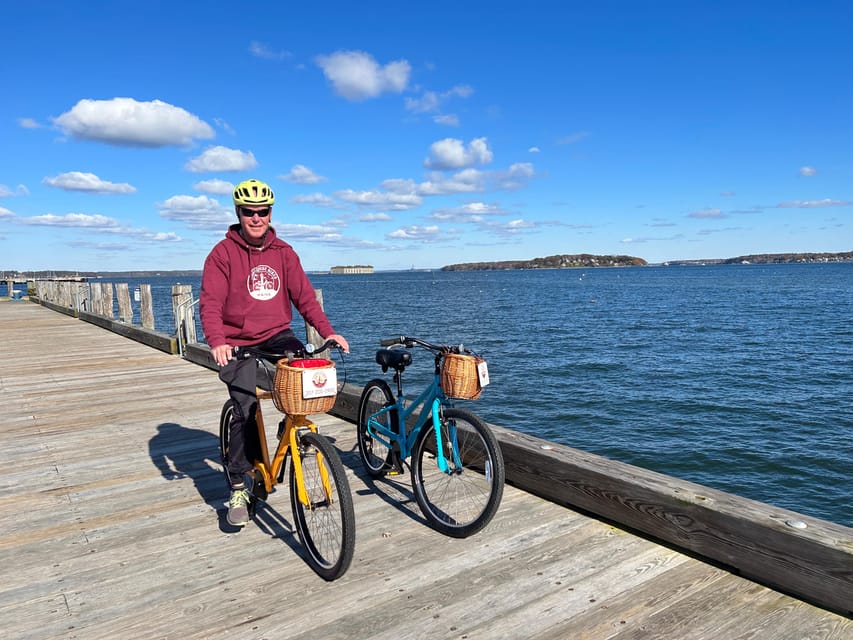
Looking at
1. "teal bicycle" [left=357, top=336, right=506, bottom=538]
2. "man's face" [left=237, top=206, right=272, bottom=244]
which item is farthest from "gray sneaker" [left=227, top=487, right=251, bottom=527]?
"man's face" [left=237, top=206, right=272, bottom=244]

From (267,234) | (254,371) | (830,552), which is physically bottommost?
(830,552)

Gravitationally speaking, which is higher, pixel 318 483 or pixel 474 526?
pixel 318 483

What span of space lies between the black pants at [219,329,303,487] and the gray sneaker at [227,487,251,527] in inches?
3.3

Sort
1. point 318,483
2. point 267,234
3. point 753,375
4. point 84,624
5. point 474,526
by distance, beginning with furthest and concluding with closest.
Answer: point 753,375 < point 267,234 < point 474,526 < point 318,483 < point 84,624

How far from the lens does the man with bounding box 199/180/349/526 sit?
366 cm

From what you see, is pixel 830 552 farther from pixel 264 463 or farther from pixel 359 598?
pixel 264 463

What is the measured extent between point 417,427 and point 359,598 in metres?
1.28

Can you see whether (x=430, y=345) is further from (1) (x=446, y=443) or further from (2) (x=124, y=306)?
(2) (x=124, y=306)

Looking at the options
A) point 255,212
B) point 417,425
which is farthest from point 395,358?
point 255,212

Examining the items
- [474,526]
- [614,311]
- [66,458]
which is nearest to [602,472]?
[474,526]

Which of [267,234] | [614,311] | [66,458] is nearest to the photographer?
[267,234]

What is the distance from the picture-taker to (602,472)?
12.2 feet

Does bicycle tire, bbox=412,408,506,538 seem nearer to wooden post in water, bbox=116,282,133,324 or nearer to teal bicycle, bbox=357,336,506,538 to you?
teal bicycle, bbox=357,336,506,538

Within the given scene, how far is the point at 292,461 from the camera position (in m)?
3.42
